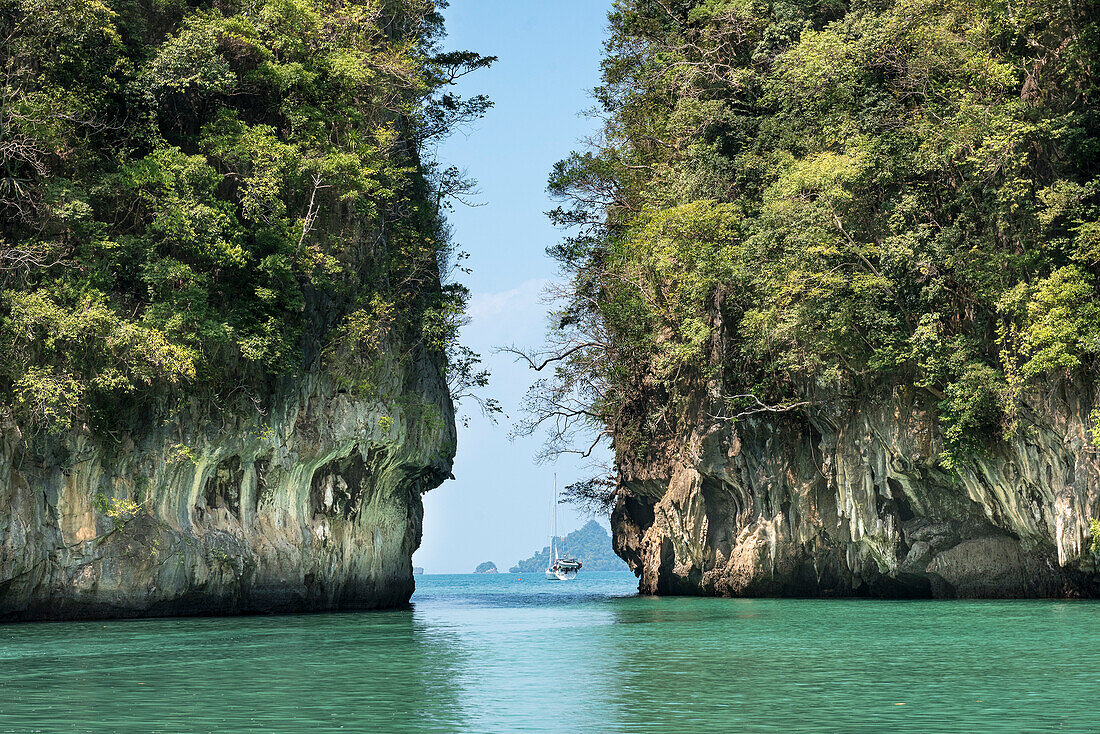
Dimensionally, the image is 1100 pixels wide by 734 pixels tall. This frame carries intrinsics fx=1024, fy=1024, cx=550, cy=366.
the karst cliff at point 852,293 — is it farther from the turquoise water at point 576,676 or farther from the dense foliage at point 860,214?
the turquoise water at point 576,676

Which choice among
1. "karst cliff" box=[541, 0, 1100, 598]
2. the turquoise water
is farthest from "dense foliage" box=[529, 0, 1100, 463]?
the turquoise water

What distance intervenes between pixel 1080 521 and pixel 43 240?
24.1 metres

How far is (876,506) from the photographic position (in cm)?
2844

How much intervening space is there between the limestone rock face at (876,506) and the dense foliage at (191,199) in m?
10.9

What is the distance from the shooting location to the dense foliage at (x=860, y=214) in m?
22.3

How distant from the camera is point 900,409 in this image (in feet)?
87.8

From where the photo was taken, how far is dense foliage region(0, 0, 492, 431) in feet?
72.9

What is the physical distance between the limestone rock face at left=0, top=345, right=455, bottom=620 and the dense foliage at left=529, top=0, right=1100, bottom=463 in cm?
719

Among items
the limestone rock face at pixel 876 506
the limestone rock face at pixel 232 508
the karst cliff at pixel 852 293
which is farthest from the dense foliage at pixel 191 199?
the limestone rock face at pixel 876 506

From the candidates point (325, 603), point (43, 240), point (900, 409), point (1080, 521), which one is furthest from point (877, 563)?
point (43, 240)

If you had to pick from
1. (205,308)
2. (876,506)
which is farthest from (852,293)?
(205,308)

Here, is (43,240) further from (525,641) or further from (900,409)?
(900,409)

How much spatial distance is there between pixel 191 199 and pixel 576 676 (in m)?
16.3

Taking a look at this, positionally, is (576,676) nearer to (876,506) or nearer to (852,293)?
(852,293)
